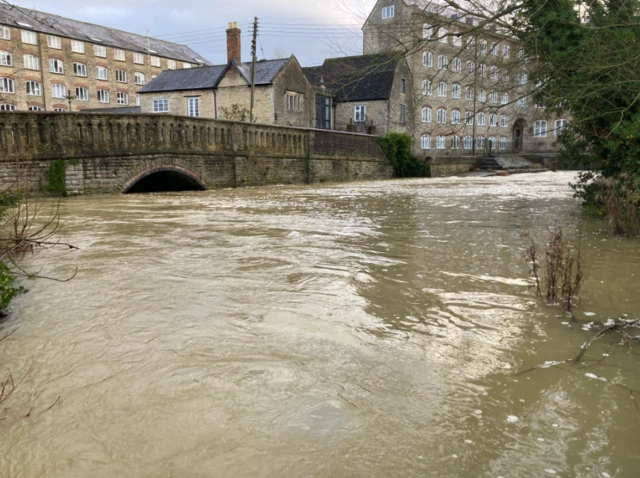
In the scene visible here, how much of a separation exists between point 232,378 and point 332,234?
659 centimetres

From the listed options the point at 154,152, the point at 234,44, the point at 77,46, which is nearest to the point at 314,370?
the point at 154,152

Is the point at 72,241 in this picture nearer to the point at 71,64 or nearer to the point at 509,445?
the point at 509,445

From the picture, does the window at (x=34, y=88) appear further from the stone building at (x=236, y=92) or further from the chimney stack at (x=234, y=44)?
the chimney stack at (x=234, y=44)

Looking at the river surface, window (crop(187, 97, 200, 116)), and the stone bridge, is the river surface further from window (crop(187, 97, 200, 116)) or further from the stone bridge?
window (crop(187, 97, 200, 116))

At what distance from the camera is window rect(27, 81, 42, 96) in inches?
1777

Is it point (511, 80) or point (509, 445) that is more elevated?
point (511, 80)

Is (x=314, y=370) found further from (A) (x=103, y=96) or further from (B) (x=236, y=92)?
(A) (x=103, y=96)

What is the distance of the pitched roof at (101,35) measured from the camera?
44656 mm

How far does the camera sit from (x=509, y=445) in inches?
123

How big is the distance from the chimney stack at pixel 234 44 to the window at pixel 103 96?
65.5ft

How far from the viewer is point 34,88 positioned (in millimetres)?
45562

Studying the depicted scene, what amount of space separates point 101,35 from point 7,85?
11747 millimetres

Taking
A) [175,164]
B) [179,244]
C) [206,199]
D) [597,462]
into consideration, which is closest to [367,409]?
[597,462]

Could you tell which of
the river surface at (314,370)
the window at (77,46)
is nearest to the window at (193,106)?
the window at (77,46)
